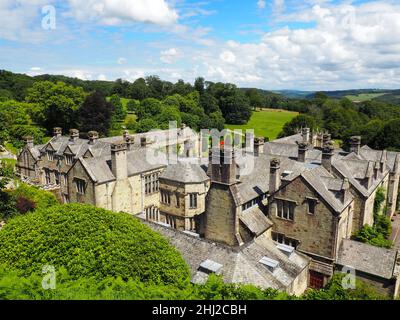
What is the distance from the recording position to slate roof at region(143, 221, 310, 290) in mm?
23953

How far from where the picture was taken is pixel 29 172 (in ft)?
191

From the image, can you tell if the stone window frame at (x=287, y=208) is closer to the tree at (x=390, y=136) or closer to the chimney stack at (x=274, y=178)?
the chimney stack at (x=274, y=178)

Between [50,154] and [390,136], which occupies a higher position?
[390,136]

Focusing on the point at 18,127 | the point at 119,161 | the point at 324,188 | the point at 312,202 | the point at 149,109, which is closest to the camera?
the point at 312,202

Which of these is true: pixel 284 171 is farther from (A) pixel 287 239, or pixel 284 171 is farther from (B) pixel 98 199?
(B) pixel 98 199

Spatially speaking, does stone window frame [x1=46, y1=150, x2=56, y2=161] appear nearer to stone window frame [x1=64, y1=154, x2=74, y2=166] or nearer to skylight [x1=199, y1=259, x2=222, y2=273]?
stone window frame [x1=64, y1=154, x2=74, y2=166]

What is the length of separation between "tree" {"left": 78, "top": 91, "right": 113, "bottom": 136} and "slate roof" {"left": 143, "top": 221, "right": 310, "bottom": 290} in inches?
2547

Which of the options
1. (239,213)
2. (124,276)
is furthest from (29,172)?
(124,276)

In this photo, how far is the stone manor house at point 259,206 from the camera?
87.8 ft

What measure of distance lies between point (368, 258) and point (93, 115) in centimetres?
7607

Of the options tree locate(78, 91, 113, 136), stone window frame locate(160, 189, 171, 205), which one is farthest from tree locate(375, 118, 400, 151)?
tree locate(78, 91, 113, 136)

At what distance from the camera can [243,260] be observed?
25.0 metres

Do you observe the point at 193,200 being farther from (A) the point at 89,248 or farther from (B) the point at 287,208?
(A) the point at 89,248

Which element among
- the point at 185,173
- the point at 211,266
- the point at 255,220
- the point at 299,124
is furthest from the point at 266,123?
the point at 211,266
